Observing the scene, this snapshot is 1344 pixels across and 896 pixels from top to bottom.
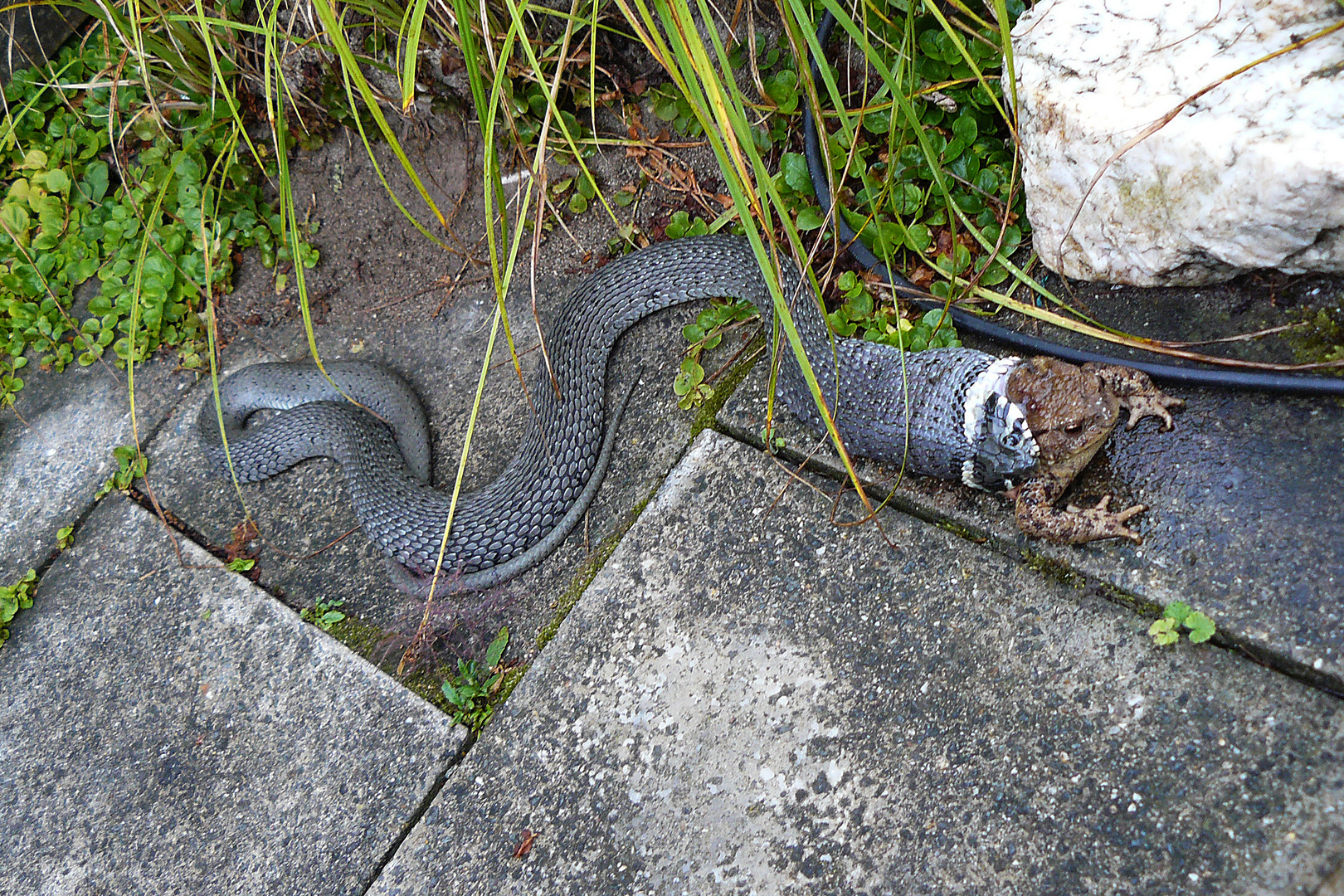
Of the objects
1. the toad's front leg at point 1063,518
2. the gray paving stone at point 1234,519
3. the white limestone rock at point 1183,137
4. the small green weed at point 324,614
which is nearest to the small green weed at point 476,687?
the small green weed at point 324,614

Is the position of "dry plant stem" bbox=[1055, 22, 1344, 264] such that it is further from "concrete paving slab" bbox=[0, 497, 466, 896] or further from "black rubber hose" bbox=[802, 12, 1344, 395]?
"concrete paving slab" bbox=[0, 497, 466, 896]

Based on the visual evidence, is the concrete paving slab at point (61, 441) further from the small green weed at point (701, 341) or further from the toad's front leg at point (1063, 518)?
the toad's front leg at point (1063, 518)

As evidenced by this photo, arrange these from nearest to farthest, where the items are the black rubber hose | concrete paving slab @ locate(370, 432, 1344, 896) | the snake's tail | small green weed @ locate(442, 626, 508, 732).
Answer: concrete paving slab @ locate(370, 432, 1344, 896), the black rubber hose, small green weed @ locate(442, 626, 508, 732), the snake's tail

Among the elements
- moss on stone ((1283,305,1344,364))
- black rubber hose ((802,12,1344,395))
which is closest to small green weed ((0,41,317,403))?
black rubber hose ((802,12,1344,395))

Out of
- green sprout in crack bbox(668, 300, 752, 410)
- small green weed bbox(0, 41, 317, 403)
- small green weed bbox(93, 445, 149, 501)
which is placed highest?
small green weed bbox(0, 41, 317, 403)

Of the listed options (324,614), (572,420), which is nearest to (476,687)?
(324,614)

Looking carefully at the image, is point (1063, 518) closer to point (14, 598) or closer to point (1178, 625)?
point (1178, 625)
